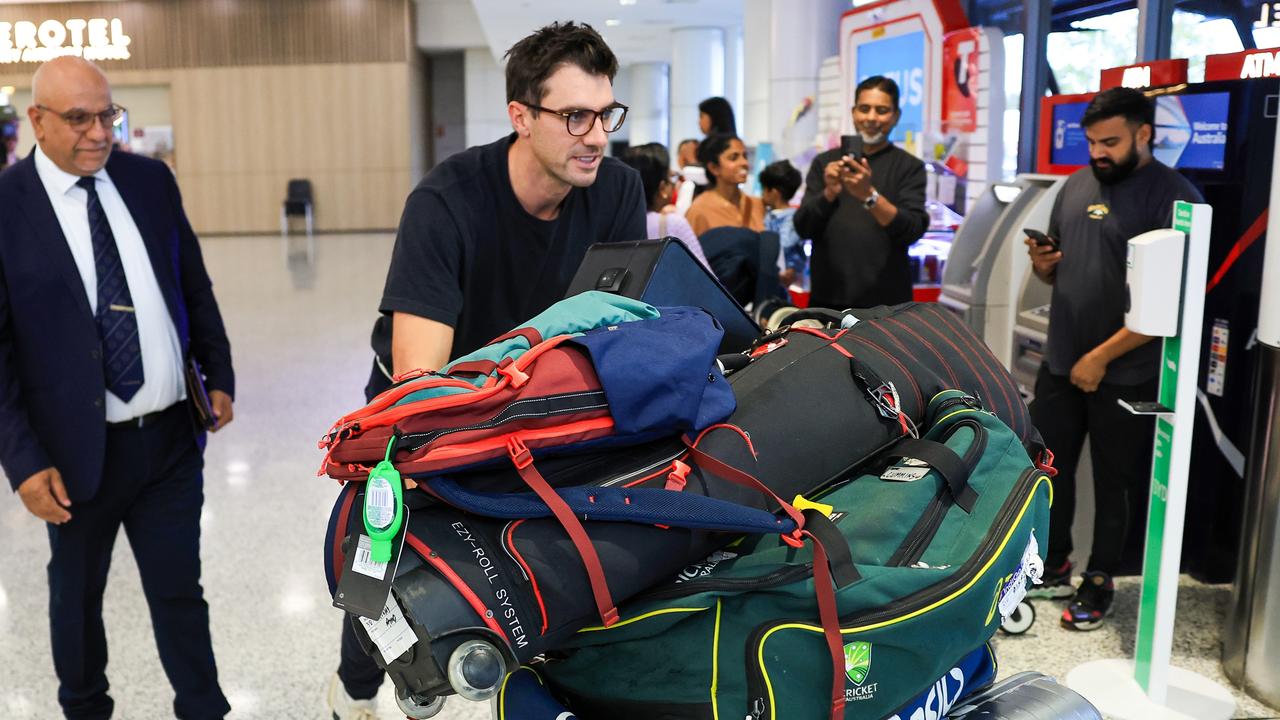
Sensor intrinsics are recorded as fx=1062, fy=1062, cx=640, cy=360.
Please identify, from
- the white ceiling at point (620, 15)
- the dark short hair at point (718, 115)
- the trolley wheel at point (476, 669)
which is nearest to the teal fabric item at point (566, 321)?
the trolley wheel at point (476, 669)

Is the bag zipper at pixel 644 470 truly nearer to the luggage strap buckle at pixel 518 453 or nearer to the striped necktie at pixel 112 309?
the luggage strap buckle at pixel 518 453

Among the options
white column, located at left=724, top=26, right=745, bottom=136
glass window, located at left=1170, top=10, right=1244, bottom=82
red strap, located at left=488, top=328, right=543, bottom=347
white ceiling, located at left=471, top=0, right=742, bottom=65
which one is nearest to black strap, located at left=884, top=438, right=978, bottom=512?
red strap, located at left=488, top=328, right=543, bottom=347

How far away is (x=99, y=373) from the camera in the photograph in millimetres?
2168

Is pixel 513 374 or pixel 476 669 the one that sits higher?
pixel 513 374

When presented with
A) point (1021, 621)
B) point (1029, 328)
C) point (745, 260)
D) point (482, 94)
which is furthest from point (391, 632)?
point (482, 94)

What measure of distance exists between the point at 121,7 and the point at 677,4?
10045 millimetres

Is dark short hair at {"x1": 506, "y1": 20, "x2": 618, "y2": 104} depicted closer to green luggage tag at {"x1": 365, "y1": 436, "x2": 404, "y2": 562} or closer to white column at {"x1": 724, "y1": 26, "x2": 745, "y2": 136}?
green luggage tag at {"x1": 365, "y1": 436, "x2": 404, "y2": 562}

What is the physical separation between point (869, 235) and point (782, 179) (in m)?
1.70

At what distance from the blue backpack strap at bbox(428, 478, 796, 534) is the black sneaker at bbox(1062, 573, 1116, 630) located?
238cm

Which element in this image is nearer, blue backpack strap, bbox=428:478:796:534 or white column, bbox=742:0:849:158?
blue backpack strap, bbox=428:478:796:534

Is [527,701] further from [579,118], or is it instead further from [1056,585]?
[1056,585]

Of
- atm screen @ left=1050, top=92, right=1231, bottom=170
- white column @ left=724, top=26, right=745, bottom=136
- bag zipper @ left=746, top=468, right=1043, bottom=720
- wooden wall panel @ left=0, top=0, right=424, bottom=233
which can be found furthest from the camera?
wooden wall panel @ left=0, top=0, right=424, bottom=233

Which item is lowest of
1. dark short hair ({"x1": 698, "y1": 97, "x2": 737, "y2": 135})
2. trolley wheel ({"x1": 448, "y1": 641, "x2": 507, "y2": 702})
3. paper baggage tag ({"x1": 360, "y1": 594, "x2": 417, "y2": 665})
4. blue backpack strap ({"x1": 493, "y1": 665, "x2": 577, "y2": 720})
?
blue backpack strap ({"x1": 493, "y1": 665, "x2": 577, "y2": 720})

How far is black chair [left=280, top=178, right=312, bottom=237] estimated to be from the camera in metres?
18.0
